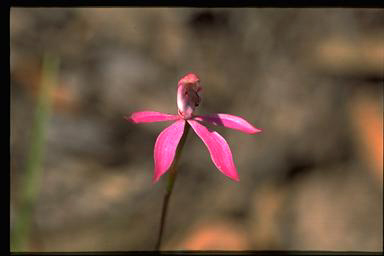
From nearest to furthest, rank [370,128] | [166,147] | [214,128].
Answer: [166,147] → [214,128] → [370,128]

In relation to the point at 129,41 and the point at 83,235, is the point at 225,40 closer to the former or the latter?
the point at 129,41

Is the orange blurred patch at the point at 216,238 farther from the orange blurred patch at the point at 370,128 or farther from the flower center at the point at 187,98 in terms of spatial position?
the flower center at the point at 187,98

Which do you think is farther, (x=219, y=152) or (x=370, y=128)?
(x=370, y=128)

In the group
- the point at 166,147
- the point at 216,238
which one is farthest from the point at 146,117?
the point at 216,238

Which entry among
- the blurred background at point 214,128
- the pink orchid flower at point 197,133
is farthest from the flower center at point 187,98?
the blurred background at point 214,128

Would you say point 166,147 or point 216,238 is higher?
point 166,147
